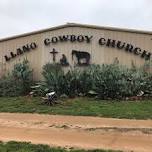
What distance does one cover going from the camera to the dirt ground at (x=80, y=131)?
12.5 m

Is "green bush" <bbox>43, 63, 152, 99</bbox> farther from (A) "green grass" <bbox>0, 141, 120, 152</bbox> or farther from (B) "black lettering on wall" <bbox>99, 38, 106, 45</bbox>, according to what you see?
(A) "green grass" <bbox>0, 141, 120, 152</bbox>

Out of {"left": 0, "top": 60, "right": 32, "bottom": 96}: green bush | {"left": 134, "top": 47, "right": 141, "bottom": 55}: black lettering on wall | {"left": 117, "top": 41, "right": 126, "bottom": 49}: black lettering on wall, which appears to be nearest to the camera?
{"left": 134, "top": 47, "right": 141, "bottom": 55}: black lettering on wall

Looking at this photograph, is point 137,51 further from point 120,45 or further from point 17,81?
point 17,81

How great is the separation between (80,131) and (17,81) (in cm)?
1041

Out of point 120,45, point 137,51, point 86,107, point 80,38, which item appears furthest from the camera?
point 80,38

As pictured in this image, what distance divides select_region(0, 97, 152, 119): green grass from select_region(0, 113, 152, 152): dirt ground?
0.83m

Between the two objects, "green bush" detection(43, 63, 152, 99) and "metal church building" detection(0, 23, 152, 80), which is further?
"metal church building" detection(0, 23, 152, 80)

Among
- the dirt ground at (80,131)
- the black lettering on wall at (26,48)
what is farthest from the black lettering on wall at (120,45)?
the dirt ground at (80,131)

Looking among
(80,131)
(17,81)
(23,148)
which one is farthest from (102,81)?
(23,148)

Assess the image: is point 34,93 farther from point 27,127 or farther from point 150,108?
point 27,127

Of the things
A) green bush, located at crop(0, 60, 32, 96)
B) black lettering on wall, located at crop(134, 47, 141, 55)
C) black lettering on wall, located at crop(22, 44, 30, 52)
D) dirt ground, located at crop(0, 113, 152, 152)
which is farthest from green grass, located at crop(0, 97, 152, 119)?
black lettering on wall, located at crop(22, 44, 30, 52)

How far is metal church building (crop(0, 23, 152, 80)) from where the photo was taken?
23406 millimetres

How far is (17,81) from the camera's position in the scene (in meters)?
24.1

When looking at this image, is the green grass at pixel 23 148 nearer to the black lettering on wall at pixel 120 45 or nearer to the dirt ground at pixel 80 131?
the dirt ground at pixel 80 131
